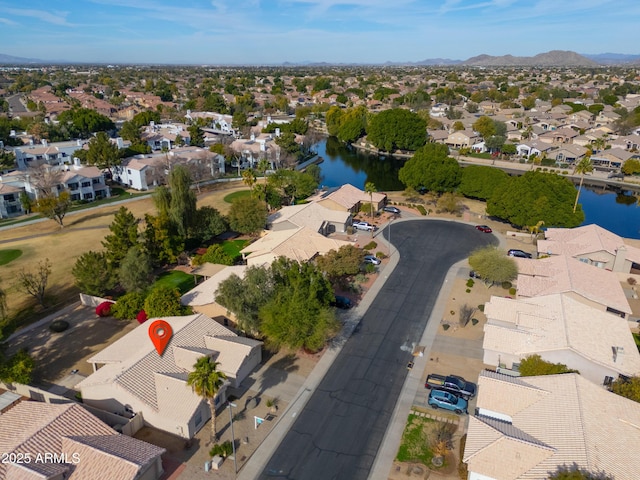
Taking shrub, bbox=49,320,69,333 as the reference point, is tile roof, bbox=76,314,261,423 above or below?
above

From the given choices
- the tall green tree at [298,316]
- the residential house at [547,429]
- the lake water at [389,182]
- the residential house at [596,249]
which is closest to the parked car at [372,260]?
the tall green tree at [298,316]

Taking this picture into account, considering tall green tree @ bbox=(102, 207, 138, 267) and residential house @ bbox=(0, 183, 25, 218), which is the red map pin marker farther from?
residential house @ bbox=(0, 183, 25, 218)

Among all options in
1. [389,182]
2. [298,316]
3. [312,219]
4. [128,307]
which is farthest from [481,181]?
[128,307]

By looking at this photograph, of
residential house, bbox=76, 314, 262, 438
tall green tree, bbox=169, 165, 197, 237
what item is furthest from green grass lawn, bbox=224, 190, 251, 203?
residential house, bbox=76, 314, 262, 438

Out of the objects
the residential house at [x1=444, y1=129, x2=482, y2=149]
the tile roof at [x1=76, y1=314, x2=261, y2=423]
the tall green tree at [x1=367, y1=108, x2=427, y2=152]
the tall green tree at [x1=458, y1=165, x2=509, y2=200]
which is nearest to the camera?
the tile roof at [x1=76, y1=314, x2=261, y2=423]

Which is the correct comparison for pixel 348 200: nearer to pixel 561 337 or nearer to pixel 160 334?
pixel 561 337

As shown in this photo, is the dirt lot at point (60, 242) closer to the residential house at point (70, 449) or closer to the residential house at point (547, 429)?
the residential house at point (70, 449)
